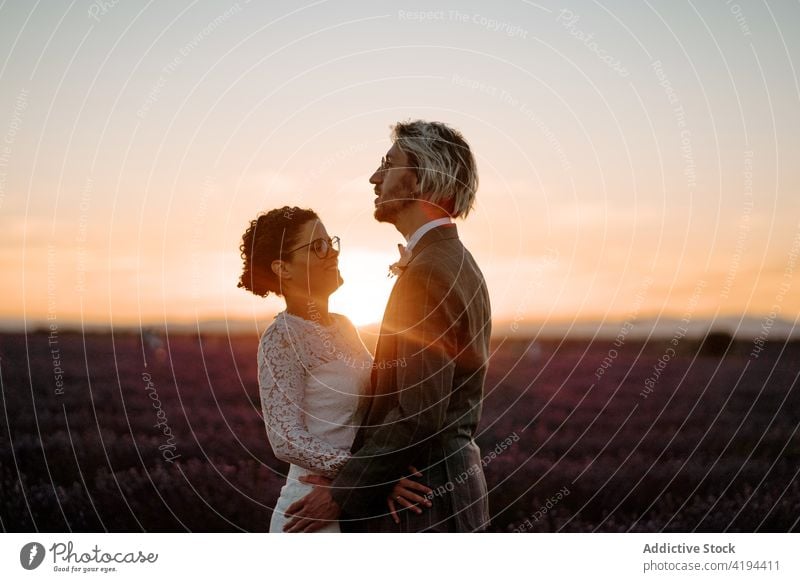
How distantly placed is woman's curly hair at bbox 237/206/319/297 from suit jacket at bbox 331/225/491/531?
3.04 ft

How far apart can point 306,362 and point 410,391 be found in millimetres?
824

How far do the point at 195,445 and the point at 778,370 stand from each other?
22.4ft

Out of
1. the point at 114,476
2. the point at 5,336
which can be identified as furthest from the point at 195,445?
the point at 5,336

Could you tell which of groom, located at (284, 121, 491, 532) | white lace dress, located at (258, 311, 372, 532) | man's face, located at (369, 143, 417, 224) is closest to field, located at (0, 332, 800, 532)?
white lace dress, located at (258, 311, 372, 532)

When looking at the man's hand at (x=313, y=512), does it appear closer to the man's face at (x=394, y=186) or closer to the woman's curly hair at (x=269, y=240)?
the woman's curly hair at (x=269, y=240)

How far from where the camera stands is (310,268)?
6883 millimetres

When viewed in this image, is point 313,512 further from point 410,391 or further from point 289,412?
point 410,391

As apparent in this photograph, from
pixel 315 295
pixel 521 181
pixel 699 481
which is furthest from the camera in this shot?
pixel 521 181

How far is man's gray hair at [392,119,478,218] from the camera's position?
263 inches

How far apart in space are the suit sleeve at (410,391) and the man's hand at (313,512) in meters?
0.13

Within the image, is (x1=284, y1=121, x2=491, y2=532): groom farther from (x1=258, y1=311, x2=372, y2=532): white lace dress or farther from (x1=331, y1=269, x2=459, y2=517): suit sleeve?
(x1=258, y1=311, x2=372, y2=532): white lace dress

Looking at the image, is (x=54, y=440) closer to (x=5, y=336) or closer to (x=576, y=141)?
(x=5, y=336)

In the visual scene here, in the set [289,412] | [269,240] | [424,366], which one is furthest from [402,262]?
[289,412]
